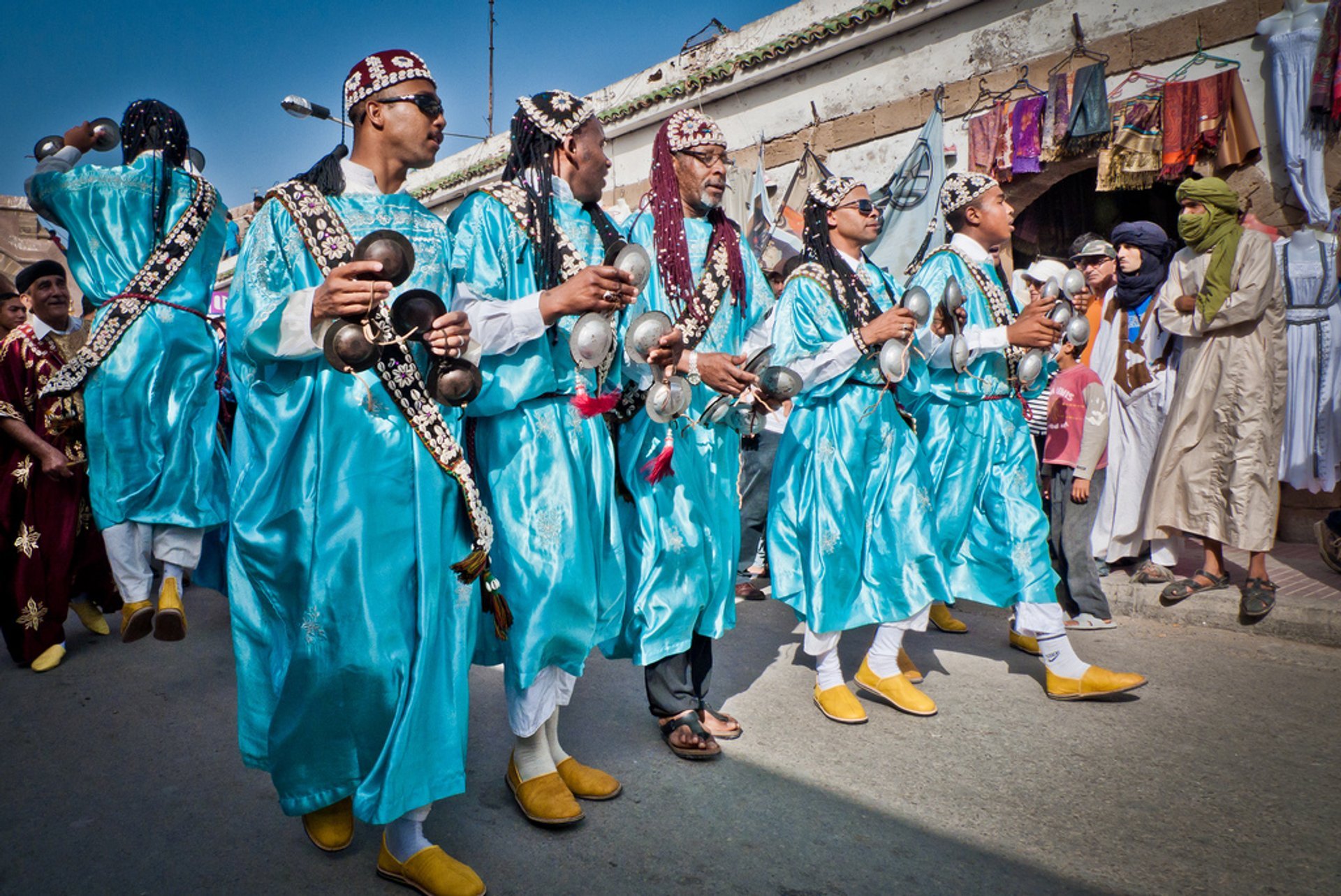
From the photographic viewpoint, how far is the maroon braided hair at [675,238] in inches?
126

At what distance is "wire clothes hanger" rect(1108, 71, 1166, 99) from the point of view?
6.69 meters

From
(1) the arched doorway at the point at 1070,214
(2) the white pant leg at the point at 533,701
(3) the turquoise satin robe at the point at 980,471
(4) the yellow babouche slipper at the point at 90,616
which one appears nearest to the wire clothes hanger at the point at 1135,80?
(1) the arched doorway at the point at 1070,214

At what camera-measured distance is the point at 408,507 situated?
2.21 metres

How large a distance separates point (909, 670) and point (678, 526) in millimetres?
1498

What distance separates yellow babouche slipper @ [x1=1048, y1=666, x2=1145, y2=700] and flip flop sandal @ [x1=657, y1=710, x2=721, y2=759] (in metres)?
1.48

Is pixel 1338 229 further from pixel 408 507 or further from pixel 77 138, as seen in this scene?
pixel 77 138

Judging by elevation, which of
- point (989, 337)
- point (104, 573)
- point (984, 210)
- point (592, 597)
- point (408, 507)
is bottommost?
point (104, 573)

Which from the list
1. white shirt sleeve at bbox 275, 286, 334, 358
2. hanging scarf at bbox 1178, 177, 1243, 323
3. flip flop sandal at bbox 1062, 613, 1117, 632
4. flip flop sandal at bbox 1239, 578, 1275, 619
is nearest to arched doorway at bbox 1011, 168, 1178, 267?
hanging scarf at bbox 1178, 177, 1243, 323

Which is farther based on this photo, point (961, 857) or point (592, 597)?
point (592, 597)

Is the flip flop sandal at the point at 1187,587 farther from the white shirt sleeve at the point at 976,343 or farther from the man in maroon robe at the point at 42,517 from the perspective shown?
the man in maroon robe at the point at 42,517

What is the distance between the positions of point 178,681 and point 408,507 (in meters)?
2.34

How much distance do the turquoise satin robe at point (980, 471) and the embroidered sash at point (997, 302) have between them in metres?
0.02

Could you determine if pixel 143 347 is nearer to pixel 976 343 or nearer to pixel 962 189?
pixel 976 343

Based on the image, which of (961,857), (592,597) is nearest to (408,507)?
(592,597)
